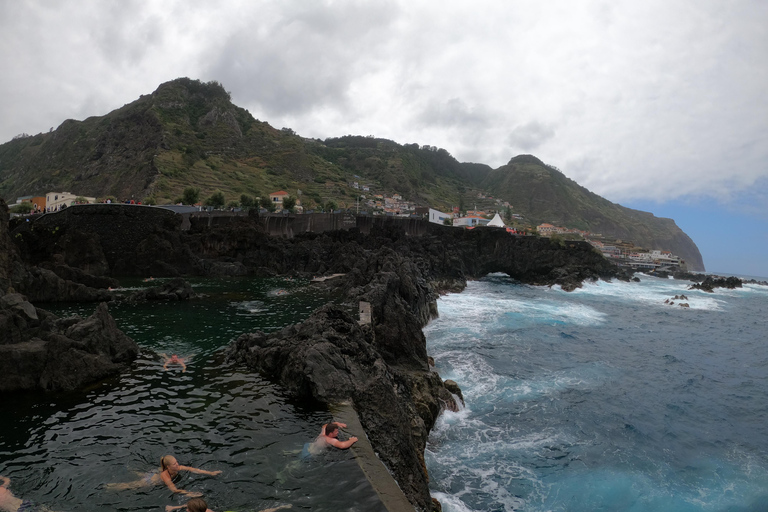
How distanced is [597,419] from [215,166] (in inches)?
3928

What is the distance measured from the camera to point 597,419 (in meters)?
15.3

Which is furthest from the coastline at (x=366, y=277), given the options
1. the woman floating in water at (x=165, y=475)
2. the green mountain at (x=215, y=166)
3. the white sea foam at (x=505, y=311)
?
the green mountain at (x=215, y=166)

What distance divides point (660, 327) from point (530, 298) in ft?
46.6

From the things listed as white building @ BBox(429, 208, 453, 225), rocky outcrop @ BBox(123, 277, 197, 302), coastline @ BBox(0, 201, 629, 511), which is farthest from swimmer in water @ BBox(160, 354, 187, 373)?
white building @ BBox(429, 208, 453, 225)

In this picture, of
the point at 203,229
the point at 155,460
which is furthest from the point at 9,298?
the point at 203,229

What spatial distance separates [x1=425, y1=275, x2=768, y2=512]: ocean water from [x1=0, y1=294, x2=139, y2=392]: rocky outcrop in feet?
34.1

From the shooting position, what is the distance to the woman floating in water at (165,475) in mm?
6614

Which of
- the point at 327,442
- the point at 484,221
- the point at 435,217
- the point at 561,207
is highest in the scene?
the point at 561,207

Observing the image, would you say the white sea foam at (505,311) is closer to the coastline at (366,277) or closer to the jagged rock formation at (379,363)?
the coastline at (366,277)

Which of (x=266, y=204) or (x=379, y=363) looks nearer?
(x=379, y=363)

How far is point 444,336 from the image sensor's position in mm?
25859

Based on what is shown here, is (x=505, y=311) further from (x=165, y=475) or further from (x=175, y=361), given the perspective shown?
(x=165, y=475)

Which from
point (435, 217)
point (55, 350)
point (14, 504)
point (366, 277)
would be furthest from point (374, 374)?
point (435, 217)

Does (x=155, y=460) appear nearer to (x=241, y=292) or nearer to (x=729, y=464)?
(x=729, y=464)
